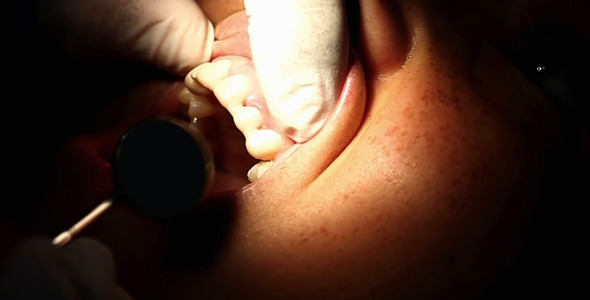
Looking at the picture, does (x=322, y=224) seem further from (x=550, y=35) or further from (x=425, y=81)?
(x=550, y=35)

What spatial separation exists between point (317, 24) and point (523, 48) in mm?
320

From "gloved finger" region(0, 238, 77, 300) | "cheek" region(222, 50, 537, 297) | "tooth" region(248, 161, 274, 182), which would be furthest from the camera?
"tooth" region(248, 161, 274, 182)

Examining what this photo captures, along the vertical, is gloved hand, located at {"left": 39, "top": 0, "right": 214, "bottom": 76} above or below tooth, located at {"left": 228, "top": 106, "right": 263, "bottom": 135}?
above

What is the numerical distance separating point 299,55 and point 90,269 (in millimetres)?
326

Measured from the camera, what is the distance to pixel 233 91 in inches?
34.9

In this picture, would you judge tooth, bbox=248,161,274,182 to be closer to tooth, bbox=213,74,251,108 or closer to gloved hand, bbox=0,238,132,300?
tooth, bbox=213,74,251,108

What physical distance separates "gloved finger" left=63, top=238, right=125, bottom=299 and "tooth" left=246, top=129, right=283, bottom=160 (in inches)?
9.2

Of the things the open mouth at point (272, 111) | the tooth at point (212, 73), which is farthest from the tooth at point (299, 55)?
the tooth at point (212, 73)

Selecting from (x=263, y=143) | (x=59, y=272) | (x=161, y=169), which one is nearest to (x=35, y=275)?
(x=59, y=272)

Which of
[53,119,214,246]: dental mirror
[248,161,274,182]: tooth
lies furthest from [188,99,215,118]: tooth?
[53,119,214,246]: dental mirror

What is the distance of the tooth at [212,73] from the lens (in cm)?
91

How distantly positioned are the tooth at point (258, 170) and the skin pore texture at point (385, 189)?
0.09ft

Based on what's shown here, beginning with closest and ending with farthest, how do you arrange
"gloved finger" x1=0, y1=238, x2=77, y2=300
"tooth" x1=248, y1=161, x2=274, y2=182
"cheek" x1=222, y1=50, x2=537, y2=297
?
"gloved finger" x1=0, y1=238, x2=77, y2=300, "cheek" x1=222, y1=50, x2=537, y2=297, "tooth" x1=248, y1=161, x2=274, y2=182

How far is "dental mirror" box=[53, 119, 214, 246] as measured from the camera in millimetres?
716
